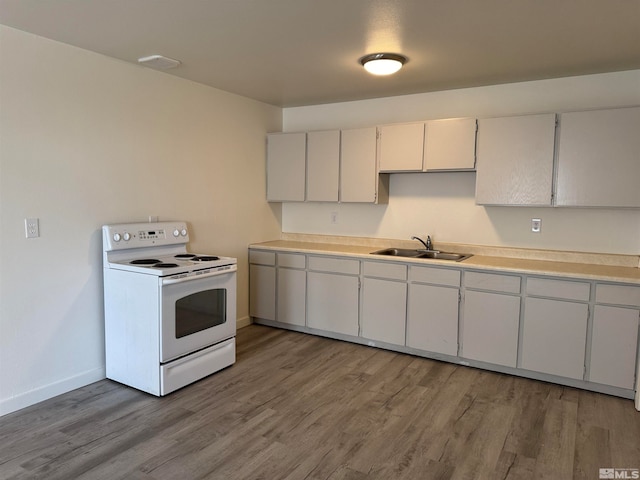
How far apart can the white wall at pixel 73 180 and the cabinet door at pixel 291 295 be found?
0.89 m

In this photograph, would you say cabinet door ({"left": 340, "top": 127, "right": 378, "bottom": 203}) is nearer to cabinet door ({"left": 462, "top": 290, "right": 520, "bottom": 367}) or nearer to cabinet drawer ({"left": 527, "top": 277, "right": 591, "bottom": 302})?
cabinet door ({"left": 462, "top": 290, "right": 520, "bottom": 367})

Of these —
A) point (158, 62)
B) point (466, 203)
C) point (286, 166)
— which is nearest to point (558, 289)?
point (466, 203)

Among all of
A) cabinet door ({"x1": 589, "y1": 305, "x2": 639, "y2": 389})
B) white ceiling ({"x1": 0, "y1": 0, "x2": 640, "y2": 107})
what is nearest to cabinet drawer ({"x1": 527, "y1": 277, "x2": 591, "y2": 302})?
cabinet door ({"x1": 589, "y1": 305, "x2": 639, "y2": 389})

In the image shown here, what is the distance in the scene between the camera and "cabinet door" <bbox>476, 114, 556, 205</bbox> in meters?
3.41

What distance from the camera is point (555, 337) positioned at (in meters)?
3.22

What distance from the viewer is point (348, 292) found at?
161 inches

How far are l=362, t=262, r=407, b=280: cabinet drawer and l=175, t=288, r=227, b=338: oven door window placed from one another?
1.28m

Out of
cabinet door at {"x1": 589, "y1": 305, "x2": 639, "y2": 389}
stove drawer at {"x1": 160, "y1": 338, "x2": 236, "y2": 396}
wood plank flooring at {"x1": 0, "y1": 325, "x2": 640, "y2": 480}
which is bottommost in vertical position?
wood plank flooring at {"x1": 0, "y1": 325, "x2": 640, "y2": 480}

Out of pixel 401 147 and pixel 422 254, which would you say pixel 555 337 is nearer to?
pixel 422 254

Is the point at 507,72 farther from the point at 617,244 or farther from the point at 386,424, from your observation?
the point at 386,424

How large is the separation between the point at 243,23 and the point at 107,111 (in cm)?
133

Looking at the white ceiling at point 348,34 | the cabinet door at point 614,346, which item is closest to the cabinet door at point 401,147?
the white ceiling at point 348,34

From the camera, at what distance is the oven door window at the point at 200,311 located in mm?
3100

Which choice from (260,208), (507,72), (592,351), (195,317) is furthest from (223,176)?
(592,351)
